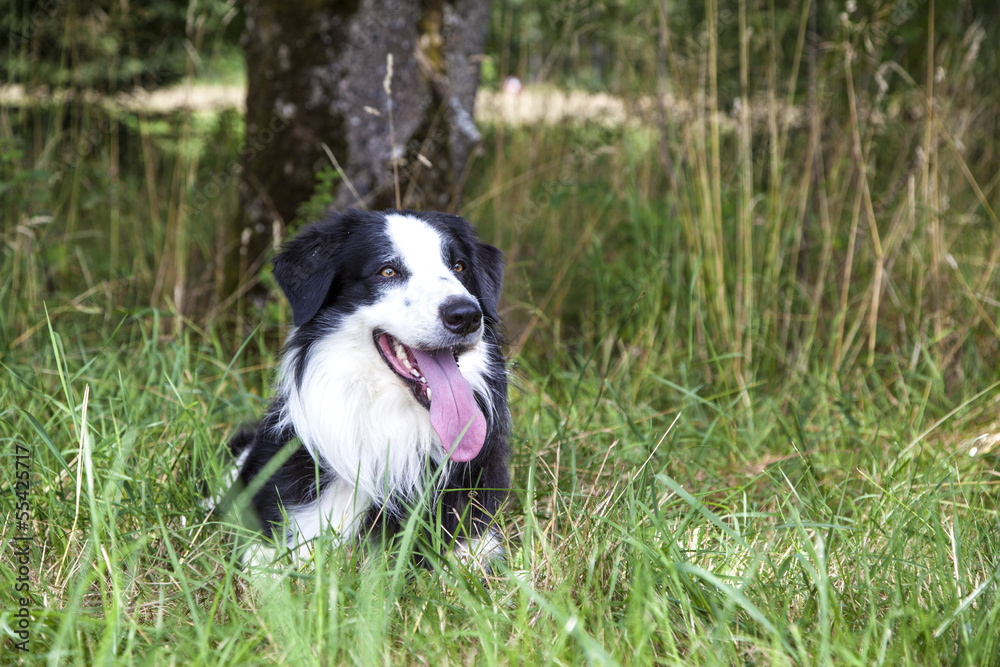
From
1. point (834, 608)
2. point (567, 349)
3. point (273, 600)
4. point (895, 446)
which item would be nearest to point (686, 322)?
point (567, 349)

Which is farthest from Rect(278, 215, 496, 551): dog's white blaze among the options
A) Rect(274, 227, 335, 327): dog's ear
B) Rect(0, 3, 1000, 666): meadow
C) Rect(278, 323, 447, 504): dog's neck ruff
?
Rect(0, 3, 1000, 666): meadow

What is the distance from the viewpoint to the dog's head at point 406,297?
2.19 meters

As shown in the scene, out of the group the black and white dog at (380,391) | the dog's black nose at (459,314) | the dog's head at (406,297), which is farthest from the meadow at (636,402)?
the dog's black nose at (459,314)

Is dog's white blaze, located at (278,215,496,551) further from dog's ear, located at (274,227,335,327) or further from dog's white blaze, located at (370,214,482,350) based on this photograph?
dog's ear, located at (274,227,335,327)

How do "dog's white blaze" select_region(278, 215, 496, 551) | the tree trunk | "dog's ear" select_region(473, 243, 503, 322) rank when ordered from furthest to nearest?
1. the tree trunk
2. "dog's ear" select_region(473, 243, 503, 322)
3. "dog's white blaze" select_region(278, 215, 496, 551)

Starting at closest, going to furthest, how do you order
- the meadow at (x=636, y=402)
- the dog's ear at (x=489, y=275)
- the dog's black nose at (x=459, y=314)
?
the meadow at (x=636, y=402) < the dog's black nose at (x=459, y=314) < the dog's ear at (x=489, y=275)

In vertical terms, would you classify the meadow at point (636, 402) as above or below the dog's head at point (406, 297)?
below

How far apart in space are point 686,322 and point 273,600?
2.40 meters

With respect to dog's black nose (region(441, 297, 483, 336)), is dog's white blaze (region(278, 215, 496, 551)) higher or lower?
lower

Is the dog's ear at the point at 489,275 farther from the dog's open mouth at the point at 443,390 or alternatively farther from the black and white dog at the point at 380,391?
the dog's open mouth at the point at 443,390

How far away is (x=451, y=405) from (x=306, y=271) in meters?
0.61

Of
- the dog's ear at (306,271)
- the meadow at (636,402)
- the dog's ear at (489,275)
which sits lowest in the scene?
the meadow at (636,402)

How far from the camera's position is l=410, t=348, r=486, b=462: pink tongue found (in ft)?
7.20

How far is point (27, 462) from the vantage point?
7.75 feet
